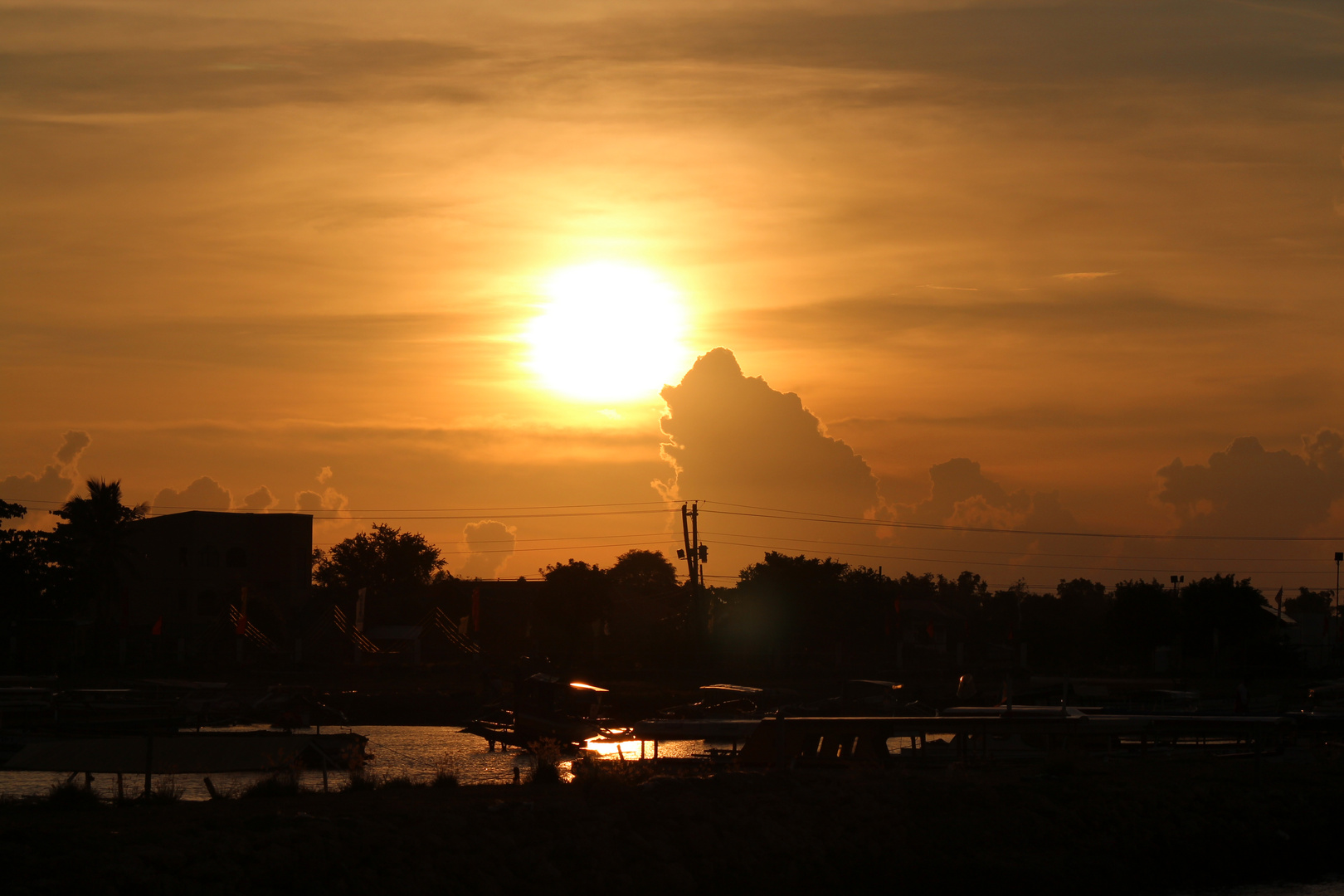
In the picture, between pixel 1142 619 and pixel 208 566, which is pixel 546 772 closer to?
pixel 1142 619

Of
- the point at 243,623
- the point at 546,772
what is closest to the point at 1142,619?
the point at 243,623

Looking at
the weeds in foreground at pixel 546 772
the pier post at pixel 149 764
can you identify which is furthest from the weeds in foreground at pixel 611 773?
the pier post at pixel 149 764

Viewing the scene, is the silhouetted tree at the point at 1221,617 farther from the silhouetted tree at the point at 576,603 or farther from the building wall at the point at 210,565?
the building wall at the point at 210,565

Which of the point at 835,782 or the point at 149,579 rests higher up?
the point at 149,579

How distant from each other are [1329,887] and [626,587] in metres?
146

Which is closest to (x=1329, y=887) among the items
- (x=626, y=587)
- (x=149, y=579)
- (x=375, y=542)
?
(x=149, y=579)

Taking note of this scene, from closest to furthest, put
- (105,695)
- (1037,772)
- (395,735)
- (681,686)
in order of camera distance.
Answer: (1037,772), (395,735), (105,695), (681,686)

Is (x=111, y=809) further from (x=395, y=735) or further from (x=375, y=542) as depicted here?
(x=375, y=542)

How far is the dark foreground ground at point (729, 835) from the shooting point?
60.8ft

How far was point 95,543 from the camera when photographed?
289 ft

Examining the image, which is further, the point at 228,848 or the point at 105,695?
the point at 105,695

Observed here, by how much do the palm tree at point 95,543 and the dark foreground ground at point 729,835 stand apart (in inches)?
2723

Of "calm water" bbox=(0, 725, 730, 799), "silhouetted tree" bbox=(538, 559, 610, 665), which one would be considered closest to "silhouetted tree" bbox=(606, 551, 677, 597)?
"silhouetted tree" bbox=(538, 559, 610, 665)

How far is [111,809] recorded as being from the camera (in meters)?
22.8
